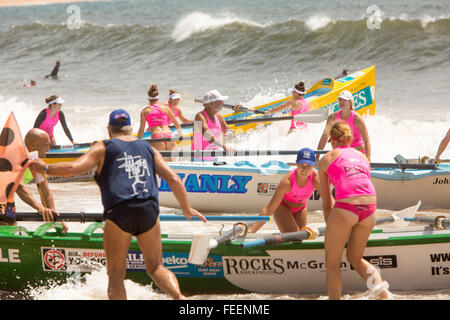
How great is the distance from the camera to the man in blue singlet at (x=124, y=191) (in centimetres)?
489

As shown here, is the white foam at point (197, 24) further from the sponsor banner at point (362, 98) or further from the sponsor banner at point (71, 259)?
the sponsor banner at point (71, 259)

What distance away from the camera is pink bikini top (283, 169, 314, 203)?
6359 millimetres

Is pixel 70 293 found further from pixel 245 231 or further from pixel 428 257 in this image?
pixel 428 257

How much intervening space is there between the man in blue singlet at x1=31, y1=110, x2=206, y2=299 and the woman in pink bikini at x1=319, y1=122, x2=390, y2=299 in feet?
4.26

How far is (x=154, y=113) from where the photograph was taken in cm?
1114

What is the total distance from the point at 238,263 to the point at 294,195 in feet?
2.86

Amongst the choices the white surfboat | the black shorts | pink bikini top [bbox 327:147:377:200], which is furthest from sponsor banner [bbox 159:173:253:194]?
the black shorts

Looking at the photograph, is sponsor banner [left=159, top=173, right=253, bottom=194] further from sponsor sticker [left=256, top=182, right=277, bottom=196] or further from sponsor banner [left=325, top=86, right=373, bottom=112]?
sponsor banner [left=325, top=86, right=373, bottom=112]

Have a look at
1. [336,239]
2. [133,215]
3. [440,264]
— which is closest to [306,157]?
[336,239]

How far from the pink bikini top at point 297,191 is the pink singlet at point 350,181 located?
0.83m

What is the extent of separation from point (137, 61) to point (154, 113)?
2055 centimetres

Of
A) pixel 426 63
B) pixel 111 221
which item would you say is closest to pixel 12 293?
pixel 111 221

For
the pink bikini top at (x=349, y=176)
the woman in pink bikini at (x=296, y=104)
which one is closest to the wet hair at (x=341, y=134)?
the pink bikini top at (x=349, y=176)

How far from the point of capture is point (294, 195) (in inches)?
255
